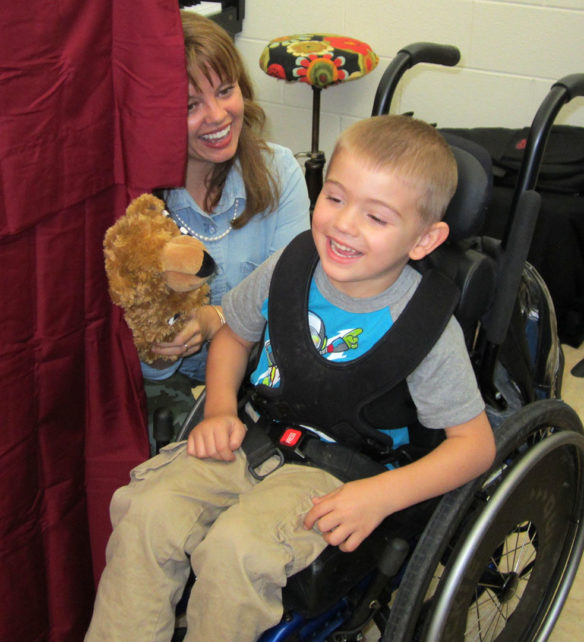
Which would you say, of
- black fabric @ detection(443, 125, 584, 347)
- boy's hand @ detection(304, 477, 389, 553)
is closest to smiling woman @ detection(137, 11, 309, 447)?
boy's hand @ detection(304, 477, 389, 553)

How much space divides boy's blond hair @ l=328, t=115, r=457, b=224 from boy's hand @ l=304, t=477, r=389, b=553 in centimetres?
40

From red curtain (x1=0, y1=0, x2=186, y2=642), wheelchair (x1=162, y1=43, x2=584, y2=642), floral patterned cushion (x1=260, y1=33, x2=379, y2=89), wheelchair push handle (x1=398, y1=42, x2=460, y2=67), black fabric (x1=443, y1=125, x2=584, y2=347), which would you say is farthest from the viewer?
floral patterned cushion (x1=260, y1=33, x2=379, y2=89)

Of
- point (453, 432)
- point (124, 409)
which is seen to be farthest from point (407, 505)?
point (124, 409)

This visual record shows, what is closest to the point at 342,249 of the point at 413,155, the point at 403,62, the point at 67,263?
the point at 413,155

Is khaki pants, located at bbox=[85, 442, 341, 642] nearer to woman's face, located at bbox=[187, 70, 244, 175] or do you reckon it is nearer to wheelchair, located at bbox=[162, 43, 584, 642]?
wheelchair, located at bbox=[162, 43, 584, 642]

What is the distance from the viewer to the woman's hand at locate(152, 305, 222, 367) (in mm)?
1226

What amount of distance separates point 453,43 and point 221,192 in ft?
5.60

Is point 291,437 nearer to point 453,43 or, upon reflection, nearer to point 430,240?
point 430,240

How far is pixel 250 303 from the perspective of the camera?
120 cm

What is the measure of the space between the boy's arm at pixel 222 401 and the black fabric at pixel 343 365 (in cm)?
6

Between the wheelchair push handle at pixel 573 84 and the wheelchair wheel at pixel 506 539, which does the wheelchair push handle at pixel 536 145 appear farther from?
the wheelchair wheel at pixel 506 539

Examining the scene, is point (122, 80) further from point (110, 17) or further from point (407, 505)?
point (407, 505)

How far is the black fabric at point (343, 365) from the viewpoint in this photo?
41.5 inches

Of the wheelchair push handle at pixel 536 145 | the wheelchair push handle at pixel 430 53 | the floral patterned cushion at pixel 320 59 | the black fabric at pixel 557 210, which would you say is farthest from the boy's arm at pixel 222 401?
the floral patterned cushion at pixel 320 59
